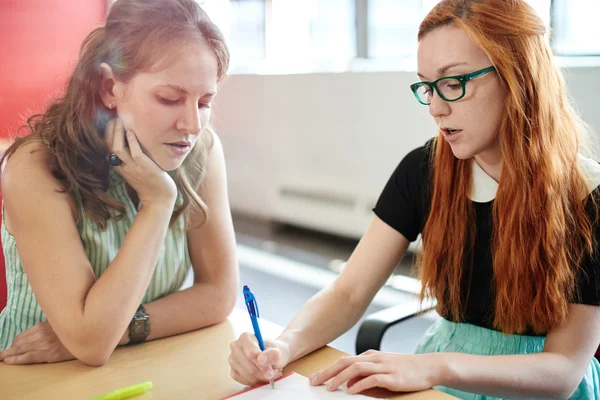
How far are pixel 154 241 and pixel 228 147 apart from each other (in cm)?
383

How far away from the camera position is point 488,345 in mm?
1303

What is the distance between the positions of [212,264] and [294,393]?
45 cm

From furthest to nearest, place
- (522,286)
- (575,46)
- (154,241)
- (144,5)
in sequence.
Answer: (575,46) → (522,286) → (154,241) → (144,5)

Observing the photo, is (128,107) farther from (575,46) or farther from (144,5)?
(575,46)

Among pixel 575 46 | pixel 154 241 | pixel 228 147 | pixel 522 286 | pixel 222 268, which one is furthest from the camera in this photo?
pixel 228 147

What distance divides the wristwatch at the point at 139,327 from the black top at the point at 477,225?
57cm

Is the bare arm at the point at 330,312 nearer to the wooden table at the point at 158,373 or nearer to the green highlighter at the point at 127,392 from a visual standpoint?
the wooden table at the point at 158,373

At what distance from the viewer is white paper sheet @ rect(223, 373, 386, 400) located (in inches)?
35.7

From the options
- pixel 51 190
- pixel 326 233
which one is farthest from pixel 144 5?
pixel 326 233

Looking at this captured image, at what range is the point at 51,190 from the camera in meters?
1.08

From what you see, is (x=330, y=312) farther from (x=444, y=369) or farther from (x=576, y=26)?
(x=576, y=26)

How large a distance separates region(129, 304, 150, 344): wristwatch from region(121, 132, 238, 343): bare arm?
0.05 meters

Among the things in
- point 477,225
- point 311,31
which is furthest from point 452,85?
point 311,31

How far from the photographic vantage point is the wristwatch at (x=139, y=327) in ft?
3.66
